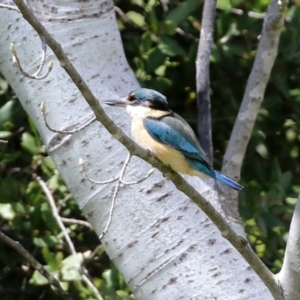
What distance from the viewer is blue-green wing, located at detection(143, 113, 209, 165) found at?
217 centimetres

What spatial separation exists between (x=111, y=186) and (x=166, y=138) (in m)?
0.21

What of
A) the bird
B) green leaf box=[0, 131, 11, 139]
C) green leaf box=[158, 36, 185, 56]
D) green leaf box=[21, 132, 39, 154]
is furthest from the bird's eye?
green leaf box=[21, 132, 39, 154]

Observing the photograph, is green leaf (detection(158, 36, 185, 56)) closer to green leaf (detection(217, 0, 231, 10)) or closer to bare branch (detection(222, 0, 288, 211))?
green leaf (detection(217, 0, 231, 10))

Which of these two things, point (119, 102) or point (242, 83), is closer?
point (119, 102)

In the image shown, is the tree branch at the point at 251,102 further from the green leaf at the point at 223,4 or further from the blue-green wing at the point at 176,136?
the green leaf at the point at 223,4

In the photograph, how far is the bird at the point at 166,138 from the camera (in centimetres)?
214

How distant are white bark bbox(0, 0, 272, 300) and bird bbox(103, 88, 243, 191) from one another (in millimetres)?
57

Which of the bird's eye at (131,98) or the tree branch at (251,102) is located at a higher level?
the bird's eye at (131,98)

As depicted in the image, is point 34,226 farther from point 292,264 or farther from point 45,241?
point 292,264

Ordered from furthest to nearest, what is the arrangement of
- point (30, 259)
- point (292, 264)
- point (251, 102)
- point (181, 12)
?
1. point (181, 12)
2. point (251, 102)
3. point (30, 259)
4. point (292, 264)

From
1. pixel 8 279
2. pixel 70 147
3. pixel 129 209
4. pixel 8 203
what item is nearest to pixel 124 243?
pixel 129 209

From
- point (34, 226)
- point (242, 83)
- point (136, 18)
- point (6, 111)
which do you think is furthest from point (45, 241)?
point (242, 83)

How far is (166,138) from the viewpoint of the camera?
7.20 ft

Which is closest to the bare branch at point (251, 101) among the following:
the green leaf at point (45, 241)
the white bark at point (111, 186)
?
the white bark at point (111, 186)
